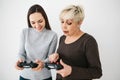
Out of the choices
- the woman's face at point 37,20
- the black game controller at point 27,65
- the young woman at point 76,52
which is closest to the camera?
the young woman at point 76,52

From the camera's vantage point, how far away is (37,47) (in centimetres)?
126

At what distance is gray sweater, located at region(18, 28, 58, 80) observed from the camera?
1.25m

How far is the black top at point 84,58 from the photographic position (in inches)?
36.6

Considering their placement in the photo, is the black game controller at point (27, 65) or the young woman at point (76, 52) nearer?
the young woman at point (76, 52)

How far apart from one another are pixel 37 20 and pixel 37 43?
14 centimetres

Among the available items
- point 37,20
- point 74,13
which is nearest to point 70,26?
point 74,13

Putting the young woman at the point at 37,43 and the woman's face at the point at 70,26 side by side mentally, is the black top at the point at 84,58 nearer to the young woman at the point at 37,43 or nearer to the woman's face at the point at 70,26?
the woman's face at the point at 70,26

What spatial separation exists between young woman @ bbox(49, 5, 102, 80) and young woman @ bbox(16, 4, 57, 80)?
0.19 m

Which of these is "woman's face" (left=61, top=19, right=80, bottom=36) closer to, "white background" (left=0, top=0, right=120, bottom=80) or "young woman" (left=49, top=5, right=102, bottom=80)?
"young woman" (left=49, top=5, right=102, bottom=80)

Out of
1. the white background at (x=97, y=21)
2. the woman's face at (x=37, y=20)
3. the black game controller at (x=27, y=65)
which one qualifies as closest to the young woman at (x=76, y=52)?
the black game controller at (x=27, y=65)

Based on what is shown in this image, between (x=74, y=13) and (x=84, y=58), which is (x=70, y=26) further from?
(x=84, y=58)

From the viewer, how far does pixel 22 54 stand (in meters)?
1.29
